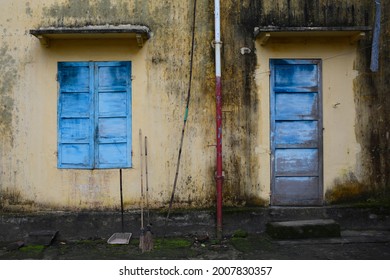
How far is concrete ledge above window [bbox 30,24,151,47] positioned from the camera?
625 centimetres

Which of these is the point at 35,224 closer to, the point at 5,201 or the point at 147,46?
the point at 5,201

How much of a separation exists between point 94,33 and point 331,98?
3.76 meters

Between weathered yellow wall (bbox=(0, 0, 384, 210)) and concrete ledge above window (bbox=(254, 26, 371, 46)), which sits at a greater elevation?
concrete ledge above window (bbox=(254, 26, 371, 46))

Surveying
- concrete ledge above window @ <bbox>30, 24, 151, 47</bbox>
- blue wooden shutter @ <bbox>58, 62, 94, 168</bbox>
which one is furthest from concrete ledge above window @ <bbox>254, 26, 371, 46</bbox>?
blue wooden shutter @ <bbox>58, 62, 94, 168</bbox>

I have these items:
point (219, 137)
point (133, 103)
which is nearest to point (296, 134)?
point (219, 137)

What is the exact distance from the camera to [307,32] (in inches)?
256

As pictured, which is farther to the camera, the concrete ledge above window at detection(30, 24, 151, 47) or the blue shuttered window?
the blue shuttered window

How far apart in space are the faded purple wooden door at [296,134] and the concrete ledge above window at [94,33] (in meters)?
2.10

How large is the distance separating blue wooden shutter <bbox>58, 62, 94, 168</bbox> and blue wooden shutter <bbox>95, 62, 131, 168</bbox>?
0.12m

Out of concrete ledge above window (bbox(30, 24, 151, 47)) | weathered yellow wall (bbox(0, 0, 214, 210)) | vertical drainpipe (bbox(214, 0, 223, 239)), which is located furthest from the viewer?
weathered yellow wall (bbox(0, 0, 214, 210))

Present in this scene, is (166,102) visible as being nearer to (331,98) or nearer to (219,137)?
(219,137)

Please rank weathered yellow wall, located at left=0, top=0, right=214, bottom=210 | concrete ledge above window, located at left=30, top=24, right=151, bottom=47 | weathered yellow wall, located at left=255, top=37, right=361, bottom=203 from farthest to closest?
1. weathered yellow wall, located at left=255, top=37, right=361, bottom=203
2. weathered yellow wall, located at left=0, top=0, right=214, bottom=210
3. concrete ledge above window, located at left=30, top=24, right=151, bottom=47

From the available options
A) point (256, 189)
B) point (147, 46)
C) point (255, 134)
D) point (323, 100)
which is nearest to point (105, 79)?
point (147, 46)

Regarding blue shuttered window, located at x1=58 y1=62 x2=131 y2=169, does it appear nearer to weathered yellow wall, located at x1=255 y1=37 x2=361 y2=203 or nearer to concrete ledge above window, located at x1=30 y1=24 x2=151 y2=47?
concrete ledge above window, located at x1=30 y1=24 x2=151 y2=47
